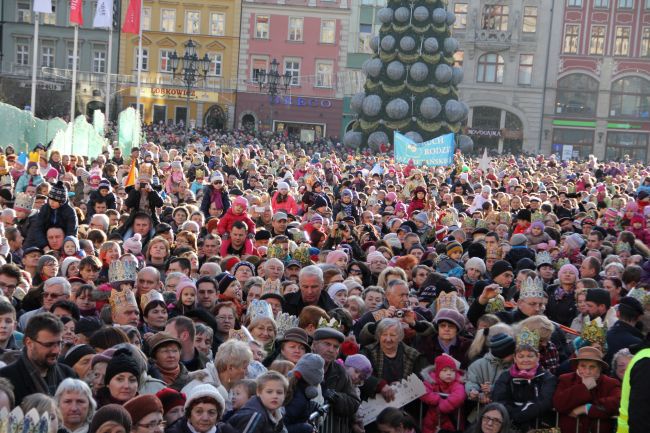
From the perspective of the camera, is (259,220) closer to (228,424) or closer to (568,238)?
(568,238)

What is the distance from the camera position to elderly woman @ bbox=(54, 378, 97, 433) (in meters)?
6.86

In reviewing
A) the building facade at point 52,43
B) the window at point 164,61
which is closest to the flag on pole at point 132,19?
the building facade at point 52,43

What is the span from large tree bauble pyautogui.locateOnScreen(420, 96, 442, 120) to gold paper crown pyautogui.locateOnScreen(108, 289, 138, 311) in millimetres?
36028

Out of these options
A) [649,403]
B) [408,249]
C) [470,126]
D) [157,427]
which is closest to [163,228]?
[408,249]

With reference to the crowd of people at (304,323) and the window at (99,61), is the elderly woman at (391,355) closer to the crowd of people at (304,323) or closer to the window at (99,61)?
the crowd of people at (304,323)

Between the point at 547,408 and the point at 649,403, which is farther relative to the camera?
the point at 547,408

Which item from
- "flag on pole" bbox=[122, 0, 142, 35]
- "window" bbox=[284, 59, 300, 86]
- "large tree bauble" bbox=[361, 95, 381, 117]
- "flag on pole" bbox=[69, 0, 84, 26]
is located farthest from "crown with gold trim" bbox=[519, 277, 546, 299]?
"window" bbox=[284, 59, 300, 86]

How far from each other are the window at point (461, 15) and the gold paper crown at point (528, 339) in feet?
209

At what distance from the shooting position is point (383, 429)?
9.16m

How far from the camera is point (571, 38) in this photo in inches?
2835

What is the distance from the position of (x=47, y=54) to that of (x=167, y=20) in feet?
23.7

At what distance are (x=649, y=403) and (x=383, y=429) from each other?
292cm

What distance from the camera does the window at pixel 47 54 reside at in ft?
235

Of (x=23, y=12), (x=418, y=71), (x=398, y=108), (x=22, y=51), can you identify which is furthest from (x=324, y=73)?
(x=418, y=71)
